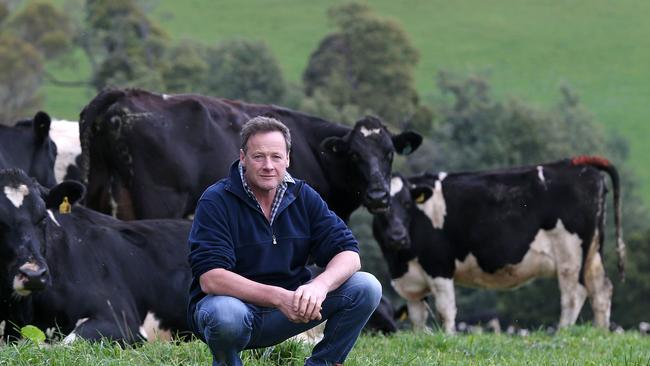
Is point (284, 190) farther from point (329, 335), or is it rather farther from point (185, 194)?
point (185, 194)

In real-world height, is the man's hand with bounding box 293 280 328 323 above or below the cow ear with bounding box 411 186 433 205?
above

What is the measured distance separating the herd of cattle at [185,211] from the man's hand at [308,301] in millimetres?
2886

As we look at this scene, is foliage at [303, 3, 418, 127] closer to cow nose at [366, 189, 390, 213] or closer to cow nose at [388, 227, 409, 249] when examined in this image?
cow nose at [388, 227, 409, 249]

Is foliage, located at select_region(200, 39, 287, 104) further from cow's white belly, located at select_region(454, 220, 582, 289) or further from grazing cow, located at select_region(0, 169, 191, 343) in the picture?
grazing cow, located at select_region(0, 169, 191, 343)

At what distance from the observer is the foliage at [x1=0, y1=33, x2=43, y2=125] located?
71.0m

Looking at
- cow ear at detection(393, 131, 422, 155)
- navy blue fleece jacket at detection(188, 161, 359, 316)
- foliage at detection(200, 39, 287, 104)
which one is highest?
navy blue fleece jacket at detection(188, 161, 359, 316)

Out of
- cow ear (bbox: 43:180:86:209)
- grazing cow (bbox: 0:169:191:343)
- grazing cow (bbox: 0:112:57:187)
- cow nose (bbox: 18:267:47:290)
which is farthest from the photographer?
grazing cow (bbox: 0:112:57:187)

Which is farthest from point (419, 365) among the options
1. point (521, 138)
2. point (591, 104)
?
point (591, 104)

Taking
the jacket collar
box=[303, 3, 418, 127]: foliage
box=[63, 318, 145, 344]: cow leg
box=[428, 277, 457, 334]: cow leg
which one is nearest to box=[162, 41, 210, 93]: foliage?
box=[303, 3, 418, 127]: foliage

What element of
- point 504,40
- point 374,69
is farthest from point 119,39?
point 504,40

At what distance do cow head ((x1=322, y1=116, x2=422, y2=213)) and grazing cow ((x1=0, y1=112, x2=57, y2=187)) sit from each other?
3.42 meters

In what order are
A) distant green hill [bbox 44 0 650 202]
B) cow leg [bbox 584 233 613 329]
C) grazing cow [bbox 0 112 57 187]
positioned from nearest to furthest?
grazing cow [bbox 0 112 57 187], cow leg [bbox 584 233 613 329], distant green hill [bbox 44 0 650 202]

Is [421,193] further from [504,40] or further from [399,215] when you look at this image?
[504,40]

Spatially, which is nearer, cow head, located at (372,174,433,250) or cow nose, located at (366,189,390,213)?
cow nose, located at (366,189,390,213)
